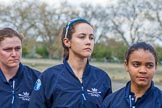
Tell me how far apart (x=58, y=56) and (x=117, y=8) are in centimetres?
1589

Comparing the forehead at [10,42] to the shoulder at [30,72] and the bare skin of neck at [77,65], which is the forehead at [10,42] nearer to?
the shoulder at [30,72]

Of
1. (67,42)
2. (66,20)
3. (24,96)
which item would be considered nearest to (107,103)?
(67,42)

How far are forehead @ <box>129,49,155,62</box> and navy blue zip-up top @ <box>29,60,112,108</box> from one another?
0.50 m

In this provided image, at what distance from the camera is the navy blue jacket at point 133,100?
9.77 ft

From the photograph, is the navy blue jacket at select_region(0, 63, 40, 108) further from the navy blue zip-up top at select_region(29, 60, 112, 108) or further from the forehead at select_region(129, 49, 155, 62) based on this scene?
the forehead at select_region(129, 49, 155, 62)

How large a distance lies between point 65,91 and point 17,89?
21.4 inches

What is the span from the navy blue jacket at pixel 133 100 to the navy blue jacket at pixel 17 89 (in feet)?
2.63

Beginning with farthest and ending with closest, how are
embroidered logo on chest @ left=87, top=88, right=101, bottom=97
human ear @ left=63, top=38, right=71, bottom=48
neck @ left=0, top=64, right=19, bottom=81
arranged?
1. neck @ left=0, top=64, right=19, bottom=81
2. human ear @ left=63, top=38, right=71, bottom=48
3. embroidered logo on chest @ left=87, top=88, right=101, bottom=97

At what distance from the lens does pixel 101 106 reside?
324 cm

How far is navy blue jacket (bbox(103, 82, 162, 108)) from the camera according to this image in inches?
117

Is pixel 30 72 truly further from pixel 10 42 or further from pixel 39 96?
pixel 39 96

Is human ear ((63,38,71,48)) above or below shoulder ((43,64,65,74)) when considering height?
above

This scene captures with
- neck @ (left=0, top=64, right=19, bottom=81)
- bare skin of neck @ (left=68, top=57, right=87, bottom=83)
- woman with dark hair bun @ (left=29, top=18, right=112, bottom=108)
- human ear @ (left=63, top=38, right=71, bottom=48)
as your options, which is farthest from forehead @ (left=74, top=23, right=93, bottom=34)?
neck @ (left=0, top=64, right=19, bottom=81)

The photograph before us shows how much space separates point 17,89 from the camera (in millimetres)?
3504
